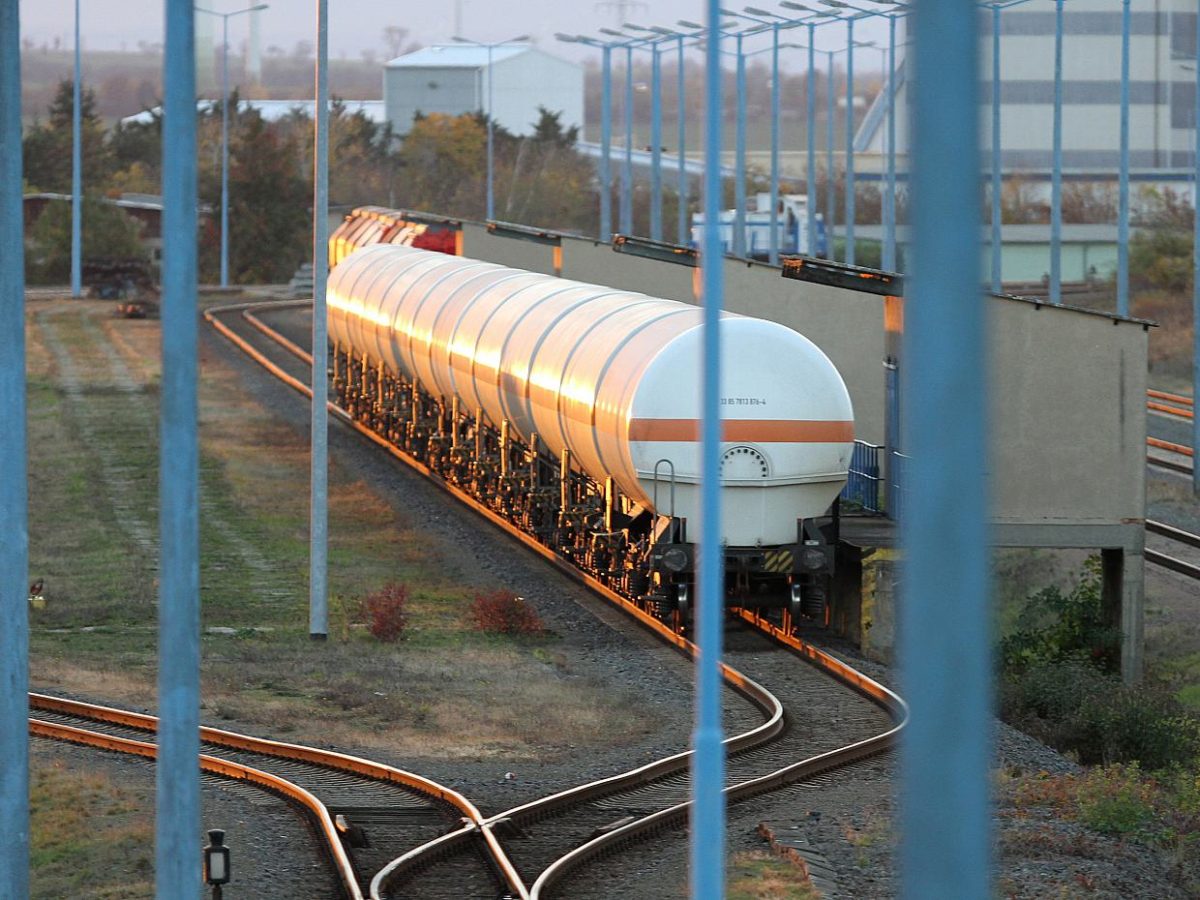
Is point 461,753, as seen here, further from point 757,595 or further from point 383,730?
point 757,595

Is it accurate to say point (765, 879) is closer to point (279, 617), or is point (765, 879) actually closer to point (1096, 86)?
point (279, 617)

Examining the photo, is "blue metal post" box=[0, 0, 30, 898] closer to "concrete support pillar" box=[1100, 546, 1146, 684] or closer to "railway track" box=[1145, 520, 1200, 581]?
"concrete support pillar" box=[1100, 546, 1146, 684]

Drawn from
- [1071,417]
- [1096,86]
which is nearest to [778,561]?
[1071,417]

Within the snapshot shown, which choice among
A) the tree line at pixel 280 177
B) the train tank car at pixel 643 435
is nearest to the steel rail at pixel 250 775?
the train tank car at pixel 643 435

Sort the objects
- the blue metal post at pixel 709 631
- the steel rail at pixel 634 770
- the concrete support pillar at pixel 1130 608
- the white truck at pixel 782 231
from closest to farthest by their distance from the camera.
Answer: the blue metal post at pixel 709 631 → the steel rail at pixel 634 770 → the concrete support pillar at pixel 1130 608 → the white truck at pixel 782 231

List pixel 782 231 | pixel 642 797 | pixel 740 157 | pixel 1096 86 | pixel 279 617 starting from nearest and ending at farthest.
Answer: pixel 642 797 < pixel 279 617 < pixel 740 157 < pixel 782 231 < pixel 1096 86

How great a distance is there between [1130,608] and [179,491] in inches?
669

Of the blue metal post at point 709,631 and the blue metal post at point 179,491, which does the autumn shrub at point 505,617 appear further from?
the blue metal post at point 709,631

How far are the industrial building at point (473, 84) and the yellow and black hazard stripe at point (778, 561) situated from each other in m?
122

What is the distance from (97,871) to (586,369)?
11.1 m

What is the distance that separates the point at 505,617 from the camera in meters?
22.3

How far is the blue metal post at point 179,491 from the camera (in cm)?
868

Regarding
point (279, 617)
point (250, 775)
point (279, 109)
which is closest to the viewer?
point (250, 775)

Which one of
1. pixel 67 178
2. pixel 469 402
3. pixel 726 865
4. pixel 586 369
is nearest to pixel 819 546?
pixel 586 369
